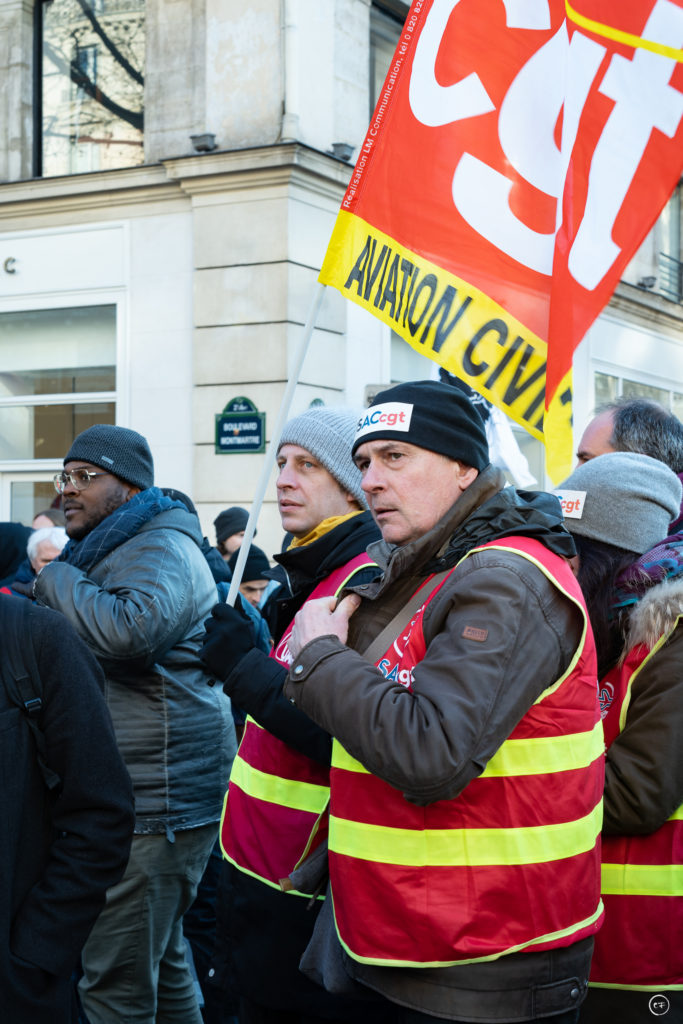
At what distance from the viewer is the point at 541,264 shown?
2945 mm

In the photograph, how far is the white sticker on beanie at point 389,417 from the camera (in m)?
2.31

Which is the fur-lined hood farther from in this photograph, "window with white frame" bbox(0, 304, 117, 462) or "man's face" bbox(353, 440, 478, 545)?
"window with white frame" bbox(0, 304, 117, 462)

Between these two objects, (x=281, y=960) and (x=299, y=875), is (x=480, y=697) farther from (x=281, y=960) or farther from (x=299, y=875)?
(x=281, y=960)

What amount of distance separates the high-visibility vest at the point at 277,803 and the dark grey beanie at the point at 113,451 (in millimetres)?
1222

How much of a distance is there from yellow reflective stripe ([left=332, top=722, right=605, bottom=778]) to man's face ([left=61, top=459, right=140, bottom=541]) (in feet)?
6.21

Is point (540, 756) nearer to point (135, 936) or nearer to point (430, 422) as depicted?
point (430, 422)

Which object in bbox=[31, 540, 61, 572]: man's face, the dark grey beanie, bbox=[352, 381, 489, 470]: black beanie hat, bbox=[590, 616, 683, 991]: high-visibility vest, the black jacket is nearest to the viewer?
the black jacket

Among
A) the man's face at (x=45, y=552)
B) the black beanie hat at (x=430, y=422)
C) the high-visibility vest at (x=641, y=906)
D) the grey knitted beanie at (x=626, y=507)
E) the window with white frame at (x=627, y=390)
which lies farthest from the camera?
the window with white frame at (x=627, y=390)

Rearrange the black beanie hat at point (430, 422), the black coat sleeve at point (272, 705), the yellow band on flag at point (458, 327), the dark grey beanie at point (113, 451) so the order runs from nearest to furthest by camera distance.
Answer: the black beanie hat at point (430, 422), the black coat sleeve at point (272, 705), the yellow band on flag at point (458, 327), the dark grey beanie at point (113, 451)

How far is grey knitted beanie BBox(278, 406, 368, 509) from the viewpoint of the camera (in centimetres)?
303

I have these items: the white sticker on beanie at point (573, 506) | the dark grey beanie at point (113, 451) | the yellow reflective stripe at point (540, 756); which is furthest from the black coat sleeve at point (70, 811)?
the dark grey beanie at point (113, 451)

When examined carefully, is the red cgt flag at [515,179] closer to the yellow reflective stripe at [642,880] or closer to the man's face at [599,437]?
the man's face at [599,437]

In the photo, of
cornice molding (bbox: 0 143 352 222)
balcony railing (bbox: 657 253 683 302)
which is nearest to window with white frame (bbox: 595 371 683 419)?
balcony railing (bbox: 657 253 683 302)

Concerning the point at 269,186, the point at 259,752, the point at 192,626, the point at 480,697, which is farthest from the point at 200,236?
the point at 480,697
